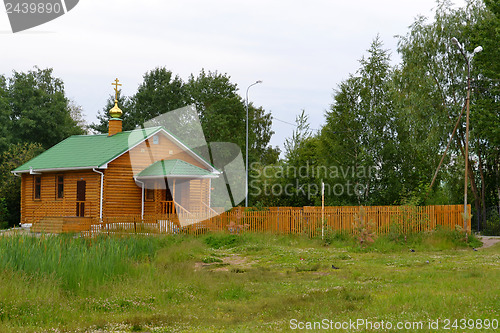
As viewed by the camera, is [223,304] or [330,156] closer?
[223,304]

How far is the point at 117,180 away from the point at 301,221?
11184 millimetres

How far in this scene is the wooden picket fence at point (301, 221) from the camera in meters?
22.3

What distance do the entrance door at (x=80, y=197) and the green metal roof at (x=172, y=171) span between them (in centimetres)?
341

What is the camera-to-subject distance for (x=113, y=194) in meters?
29.5

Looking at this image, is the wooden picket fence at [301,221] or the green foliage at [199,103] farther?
the green foliage at [199,103]

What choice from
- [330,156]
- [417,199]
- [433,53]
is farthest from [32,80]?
[417,199]

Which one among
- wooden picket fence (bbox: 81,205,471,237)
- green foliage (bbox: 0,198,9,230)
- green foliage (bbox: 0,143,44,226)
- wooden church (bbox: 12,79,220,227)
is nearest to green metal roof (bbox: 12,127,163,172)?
wooden church (bbox: 12,79,220,227)

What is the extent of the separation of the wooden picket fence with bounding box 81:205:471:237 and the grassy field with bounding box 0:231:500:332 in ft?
18.3

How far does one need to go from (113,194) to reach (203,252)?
39.3 feet

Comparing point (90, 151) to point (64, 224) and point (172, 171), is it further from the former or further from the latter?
point (172, 171)

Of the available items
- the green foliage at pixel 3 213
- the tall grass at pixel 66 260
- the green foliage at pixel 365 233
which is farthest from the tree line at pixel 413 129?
the tall grass at pixel 66 260

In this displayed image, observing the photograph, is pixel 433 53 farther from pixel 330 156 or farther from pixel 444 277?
pixel 444 277

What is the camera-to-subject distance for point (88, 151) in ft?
105

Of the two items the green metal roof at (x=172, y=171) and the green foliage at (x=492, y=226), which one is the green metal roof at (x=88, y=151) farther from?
the green foliage at (x=492, y=226)
